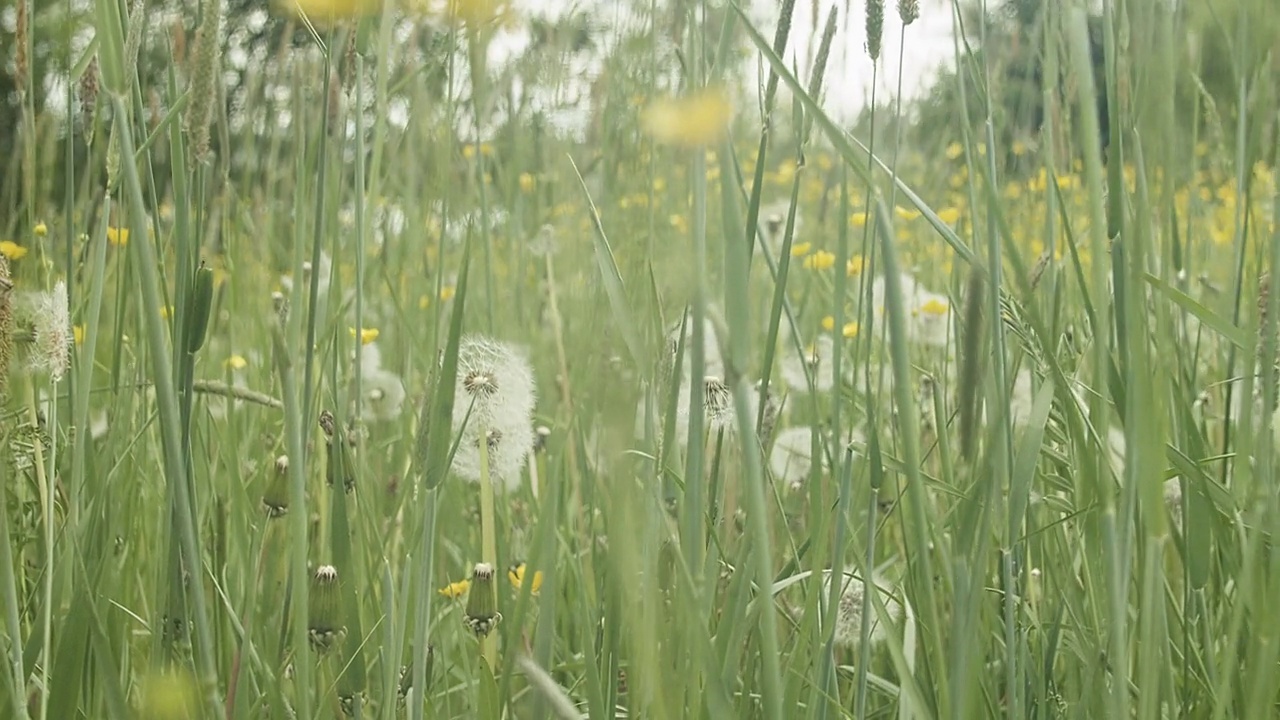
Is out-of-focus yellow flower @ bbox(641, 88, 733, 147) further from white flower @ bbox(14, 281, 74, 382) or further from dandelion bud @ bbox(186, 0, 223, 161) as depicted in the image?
white flower @ bbox(14, 281, 74, 382)

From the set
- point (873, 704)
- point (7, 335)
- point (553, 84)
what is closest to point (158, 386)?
point (7, 335)

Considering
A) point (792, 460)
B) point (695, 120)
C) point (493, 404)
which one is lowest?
point (792, 460)

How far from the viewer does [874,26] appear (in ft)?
1.86

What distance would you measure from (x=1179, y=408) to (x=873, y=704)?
1.10 ft

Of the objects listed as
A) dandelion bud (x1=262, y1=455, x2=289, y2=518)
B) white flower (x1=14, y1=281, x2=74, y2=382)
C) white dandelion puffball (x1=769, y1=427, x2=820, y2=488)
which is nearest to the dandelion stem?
dandelion bud (x1=262, y1=455, x2=289, y2=518)

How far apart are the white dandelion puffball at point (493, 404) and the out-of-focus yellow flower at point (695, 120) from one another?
16.3 inches

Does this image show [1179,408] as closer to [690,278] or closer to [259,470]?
[690,278]

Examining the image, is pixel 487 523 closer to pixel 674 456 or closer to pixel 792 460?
pixel 674 456

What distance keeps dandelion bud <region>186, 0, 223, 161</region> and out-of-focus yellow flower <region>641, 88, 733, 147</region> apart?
0.26 meters

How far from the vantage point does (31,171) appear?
36.2 inches

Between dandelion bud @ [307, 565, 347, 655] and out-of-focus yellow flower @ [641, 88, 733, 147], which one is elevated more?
out-of-focus yellow flower @ [641, 88, 733, 147]

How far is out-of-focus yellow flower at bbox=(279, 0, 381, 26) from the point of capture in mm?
479

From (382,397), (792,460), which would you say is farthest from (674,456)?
(382,397)

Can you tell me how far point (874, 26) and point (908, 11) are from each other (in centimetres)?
5
